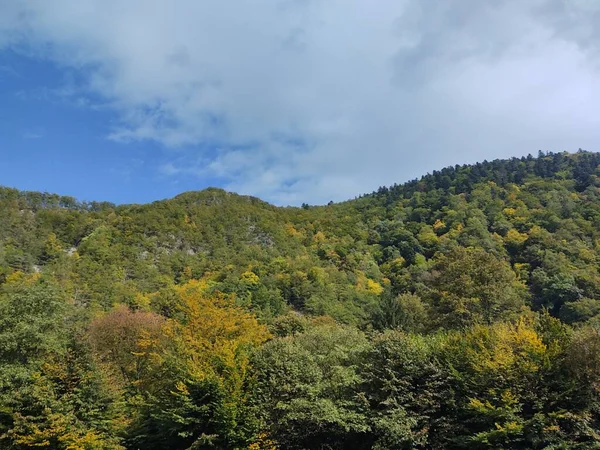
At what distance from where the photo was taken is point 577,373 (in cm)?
2030

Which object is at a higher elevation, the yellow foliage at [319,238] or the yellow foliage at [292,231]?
the yellow foliage at [292,231]

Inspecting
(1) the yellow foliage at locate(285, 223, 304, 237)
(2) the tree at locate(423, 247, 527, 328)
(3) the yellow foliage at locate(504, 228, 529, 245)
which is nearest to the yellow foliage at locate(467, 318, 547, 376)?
(2) the tree at locate(423, 247, 527, 328)

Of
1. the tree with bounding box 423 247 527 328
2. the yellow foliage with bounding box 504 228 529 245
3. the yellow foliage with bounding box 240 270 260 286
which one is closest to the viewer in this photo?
the tree with bounding box 423 247 527 328

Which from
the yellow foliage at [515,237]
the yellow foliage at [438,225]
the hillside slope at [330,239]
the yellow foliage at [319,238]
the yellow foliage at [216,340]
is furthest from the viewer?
the yellow foliage at [319,238]

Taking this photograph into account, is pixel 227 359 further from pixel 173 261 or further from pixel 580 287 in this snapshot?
pixel 173 261

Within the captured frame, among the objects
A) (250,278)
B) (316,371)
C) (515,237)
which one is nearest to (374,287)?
(250,278)

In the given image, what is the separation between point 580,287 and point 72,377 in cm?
8040

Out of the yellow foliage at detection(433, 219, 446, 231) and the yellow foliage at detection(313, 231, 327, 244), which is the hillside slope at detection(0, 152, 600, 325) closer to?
the yellow foliage at detection(313, 231, 327, 244)

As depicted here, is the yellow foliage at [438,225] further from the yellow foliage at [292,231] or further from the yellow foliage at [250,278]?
the yellow foliage at [250,278]

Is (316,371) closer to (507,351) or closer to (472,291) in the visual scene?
(507,351)

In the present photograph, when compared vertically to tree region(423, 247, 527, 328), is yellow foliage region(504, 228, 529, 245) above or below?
above

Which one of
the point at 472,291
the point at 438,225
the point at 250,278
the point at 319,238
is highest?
the point at 319,238

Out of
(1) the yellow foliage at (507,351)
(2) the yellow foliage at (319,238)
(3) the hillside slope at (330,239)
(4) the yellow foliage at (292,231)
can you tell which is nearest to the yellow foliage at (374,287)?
(3) the hillside slope at (330,239)

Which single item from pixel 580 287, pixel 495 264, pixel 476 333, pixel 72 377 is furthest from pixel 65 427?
pixel 580 287
